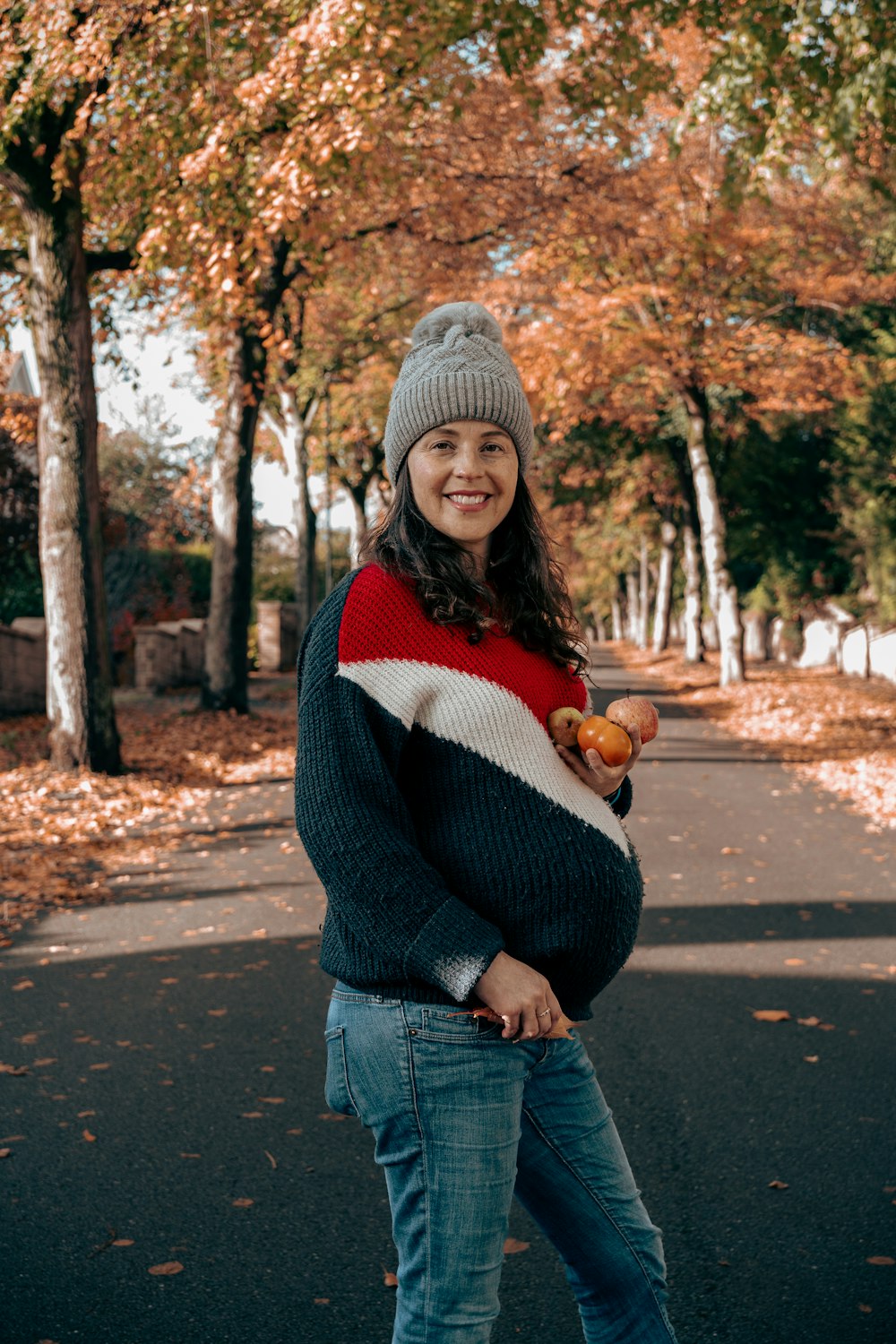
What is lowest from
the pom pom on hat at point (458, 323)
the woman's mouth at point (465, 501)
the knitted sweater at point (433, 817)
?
the knitted sweater at point (433, 817)

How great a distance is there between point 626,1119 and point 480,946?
276 cm

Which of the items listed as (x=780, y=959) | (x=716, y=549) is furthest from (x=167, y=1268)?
(x=716, y=549)

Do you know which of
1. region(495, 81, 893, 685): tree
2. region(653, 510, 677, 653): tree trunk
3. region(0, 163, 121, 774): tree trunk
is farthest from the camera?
region(653, 510, 677, 653): tree trunk

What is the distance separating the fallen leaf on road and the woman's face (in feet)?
7.34

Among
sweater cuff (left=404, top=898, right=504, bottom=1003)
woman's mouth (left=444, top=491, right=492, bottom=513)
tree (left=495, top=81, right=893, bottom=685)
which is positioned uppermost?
tree (left=495, top=81, right=893, bottom=685)

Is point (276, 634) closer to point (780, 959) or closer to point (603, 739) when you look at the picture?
point (780, 959)

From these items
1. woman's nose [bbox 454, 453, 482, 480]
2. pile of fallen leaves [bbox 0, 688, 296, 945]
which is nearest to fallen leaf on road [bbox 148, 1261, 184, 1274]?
woman's nose [bbox 454, 453, 482, 480]

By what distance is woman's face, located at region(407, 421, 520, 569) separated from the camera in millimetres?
2191

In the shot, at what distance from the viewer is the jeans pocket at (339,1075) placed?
2.04 meters

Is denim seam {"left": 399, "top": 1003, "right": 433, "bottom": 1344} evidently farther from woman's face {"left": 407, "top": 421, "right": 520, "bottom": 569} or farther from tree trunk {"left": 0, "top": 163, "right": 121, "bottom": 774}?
tree trunk {"left": 0, "top": 163, "right": 121, "bottom": 774}

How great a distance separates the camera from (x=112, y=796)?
444 inches

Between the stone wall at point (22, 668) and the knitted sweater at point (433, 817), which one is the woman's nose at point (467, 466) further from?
the stone wall at point (22, 668)

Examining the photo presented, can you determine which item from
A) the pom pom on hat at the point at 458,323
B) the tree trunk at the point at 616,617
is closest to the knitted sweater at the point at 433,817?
the pom pom on hat at the point at 458,323

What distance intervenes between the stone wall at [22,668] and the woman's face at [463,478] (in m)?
16.6
